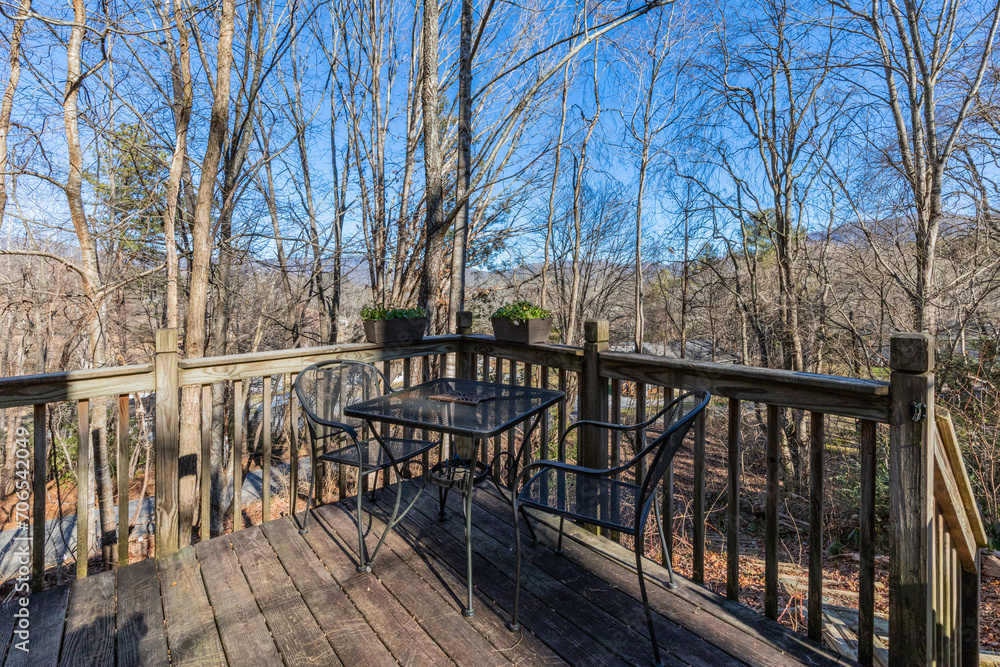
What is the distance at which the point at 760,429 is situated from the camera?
809cm

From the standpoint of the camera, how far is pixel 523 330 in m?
2.67

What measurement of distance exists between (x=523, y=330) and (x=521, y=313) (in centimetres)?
10

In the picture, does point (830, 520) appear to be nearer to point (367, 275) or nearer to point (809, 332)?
point (809, 332)

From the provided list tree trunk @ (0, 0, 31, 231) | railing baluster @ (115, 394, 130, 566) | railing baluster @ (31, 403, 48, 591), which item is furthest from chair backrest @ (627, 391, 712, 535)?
tree trunk @ (0, 0, 31, 231)

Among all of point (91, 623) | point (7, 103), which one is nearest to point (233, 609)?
point (91, 623)

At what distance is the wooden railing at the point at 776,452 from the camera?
1.38 metres

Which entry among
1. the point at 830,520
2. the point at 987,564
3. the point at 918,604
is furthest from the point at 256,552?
the point at 830,520

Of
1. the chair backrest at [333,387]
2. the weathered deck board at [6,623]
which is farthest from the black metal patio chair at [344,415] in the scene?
the weathered deck board at [6,623]

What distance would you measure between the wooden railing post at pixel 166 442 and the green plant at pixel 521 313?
1609 mm

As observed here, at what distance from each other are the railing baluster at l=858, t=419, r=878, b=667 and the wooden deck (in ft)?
0.33

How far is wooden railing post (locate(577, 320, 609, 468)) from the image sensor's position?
230cm

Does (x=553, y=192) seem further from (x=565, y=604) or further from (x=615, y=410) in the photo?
(x=565, y=604)

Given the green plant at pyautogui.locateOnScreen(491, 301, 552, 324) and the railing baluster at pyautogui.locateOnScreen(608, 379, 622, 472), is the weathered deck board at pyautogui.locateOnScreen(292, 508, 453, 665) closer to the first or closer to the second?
the railing baluster at pyautogui.locateOnScreen(608, 379, 622, 472)

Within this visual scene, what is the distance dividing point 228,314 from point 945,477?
24.7 ft
